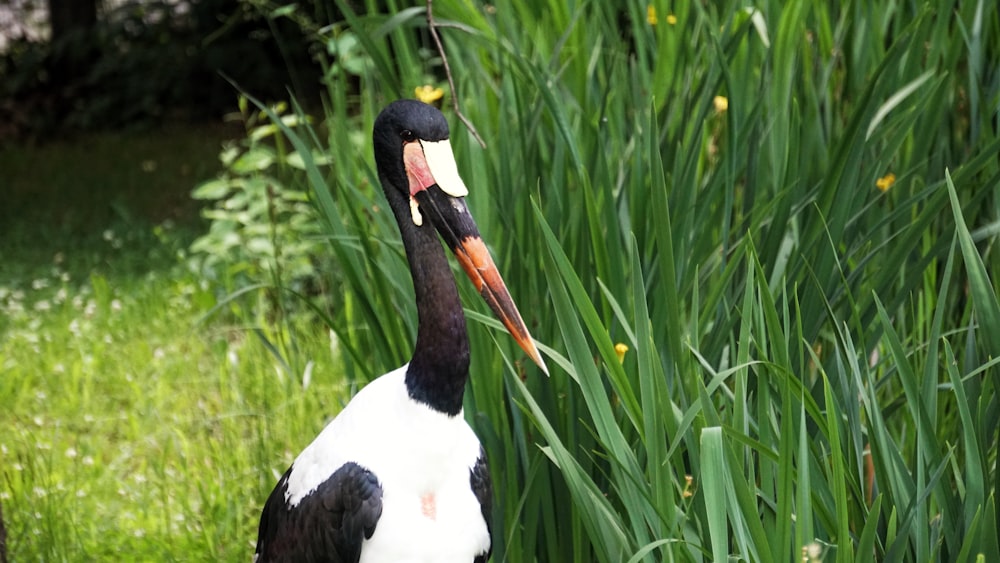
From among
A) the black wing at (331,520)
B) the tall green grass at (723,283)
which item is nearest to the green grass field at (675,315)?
the tall green grass at (723,283)

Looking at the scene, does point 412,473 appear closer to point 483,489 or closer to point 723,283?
point 483,489

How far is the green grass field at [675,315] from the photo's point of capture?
1400 mm

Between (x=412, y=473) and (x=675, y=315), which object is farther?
(x=412, y=473)

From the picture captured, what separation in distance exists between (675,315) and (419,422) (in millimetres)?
365

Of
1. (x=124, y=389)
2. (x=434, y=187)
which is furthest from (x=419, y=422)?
(x=124, y=389)

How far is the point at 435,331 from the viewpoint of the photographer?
5.36ft

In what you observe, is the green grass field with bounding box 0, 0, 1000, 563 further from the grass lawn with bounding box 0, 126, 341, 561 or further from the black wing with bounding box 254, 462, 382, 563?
the black wing with bounding box 254, 462, 382, 563

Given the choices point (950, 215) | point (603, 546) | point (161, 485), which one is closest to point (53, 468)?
point (161, 485)

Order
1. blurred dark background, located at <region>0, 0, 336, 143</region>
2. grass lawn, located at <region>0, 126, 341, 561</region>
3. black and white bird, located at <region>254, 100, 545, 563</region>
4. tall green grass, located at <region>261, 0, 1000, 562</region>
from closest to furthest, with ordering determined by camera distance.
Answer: tall green grass, located at <region>261, 0, 1000, 562</region> < black and white bird, located at <region>254, 100, 545, 563</region> < grass lawn, located at <region>0, 126, 341, 561</region> < blurred dark background, located at <region>0, 0, 336, 143</region>

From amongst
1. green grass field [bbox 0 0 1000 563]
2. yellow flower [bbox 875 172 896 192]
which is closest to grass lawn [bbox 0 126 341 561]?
green grass field [bbox 0 0 1000 563]

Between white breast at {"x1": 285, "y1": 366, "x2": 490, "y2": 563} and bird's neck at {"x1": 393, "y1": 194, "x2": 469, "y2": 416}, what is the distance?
2 centimetres

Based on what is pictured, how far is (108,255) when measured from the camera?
4844 mm

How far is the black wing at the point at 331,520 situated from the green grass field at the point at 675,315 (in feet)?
0.67

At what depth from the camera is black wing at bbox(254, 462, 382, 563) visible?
1.65 meters
